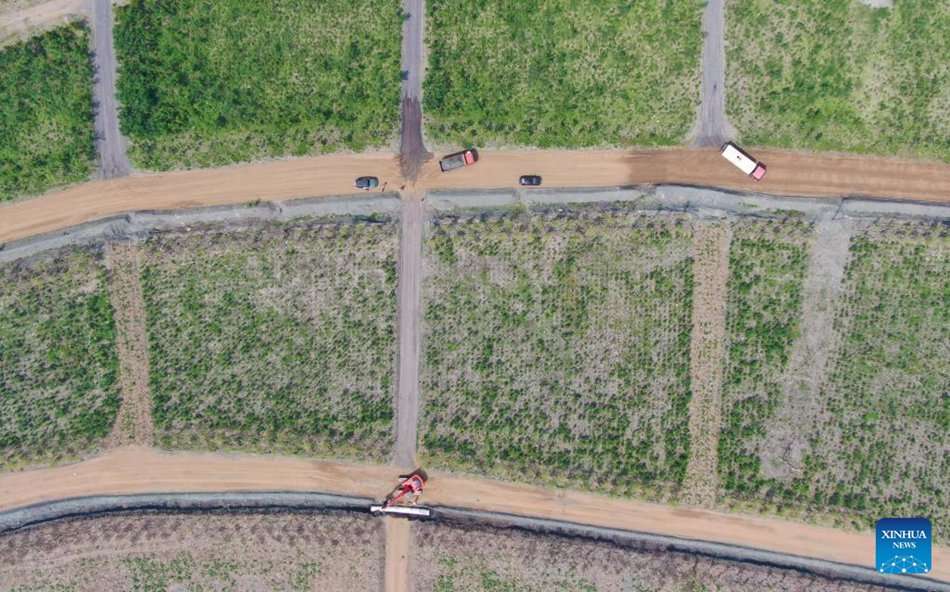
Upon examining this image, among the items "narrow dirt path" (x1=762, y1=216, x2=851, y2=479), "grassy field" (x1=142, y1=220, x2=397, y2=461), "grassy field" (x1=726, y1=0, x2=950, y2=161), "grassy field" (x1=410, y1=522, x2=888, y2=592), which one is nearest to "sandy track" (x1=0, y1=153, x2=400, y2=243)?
"grassy field" (x1=142, y1=220, x2=397, y2=461)

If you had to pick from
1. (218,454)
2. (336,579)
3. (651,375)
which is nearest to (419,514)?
(336,579)

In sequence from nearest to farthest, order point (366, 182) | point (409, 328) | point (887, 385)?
point (887, 385), point (366, 182), point (409, 328)

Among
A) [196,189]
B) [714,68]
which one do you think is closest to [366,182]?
[196,189]

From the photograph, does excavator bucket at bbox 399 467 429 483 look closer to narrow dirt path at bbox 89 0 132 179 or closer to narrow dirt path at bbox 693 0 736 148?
narrow dirt path at bbox 89 0 132 179

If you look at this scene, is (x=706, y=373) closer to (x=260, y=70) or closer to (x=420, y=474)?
(x=420, y=474)

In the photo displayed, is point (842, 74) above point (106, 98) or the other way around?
above

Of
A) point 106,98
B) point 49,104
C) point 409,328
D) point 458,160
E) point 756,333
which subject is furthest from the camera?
point 106,98
